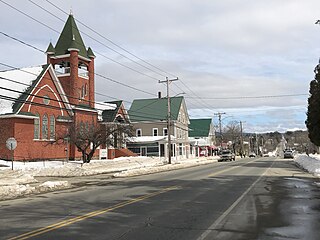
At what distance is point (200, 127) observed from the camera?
99.4 meters

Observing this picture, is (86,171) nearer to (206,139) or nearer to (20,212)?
(20,212)

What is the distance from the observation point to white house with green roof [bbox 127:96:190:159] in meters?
64.7

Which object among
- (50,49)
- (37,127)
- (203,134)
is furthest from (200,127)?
(37,127)

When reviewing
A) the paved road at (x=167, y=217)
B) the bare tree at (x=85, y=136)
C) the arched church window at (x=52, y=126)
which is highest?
the arched church window at (x=52, y=126)

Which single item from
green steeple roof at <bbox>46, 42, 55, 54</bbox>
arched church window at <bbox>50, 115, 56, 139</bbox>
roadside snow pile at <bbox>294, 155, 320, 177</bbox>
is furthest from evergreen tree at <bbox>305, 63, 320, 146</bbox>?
green steeple roof at <bbox>46, 42, 55, 54</bbox>

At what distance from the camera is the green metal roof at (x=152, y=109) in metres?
→ 72.2

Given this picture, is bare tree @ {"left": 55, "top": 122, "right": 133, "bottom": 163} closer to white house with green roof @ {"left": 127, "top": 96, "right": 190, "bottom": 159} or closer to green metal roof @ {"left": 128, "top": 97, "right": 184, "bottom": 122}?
white house with green roof @ {"left": 127, "top": 96, "right": 190, "bottom": 159}

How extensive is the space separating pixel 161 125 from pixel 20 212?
5825 centimetres

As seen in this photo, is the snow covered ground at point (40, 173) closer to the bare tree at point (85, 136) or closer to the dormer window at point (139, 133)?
the bare tree at point (85, 136)

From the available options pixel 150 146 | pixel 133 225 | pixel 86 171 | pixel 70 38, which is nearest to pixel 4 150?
pixel 86 171

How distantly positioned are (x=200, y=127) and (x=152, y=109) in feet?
90.1

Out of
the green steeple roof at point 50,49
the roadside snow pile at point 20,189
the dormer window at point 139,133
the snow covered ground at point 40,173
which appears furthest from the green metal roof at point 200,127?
the roadside snow pile at point 20,189

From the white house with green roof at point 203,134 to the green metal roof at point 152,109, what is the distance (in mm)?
17784

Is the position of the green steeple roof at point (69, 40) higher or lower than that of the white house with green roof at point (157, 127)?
higher
